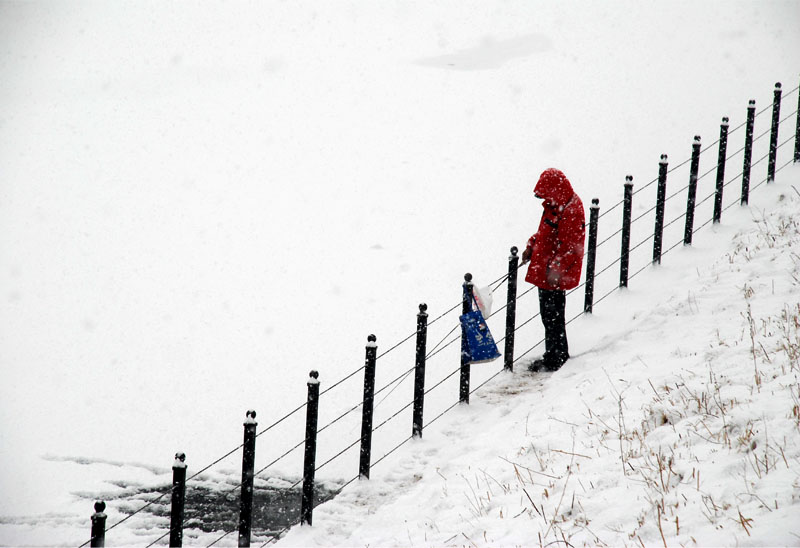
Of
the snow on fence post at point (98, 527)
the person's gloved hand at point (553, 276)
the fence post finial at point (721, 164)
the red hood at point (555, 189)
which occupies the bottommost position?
the snow on fence post at point (98, 527)

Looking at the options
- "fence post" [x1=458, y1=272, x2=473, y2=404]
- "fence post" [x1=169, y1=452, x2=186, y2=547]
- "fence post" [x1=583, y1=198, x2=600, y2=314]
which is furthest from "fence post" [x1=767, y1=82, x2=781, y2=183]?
"fence post" [x1=169, y1=452, x2=186, y2=547]

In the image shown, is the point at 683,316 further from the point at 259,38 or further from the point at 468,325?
the point at 259,38

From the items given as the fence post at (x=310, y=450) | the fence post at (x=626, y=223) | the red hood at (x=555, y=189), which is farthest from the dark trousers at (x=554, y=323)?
the fence post at (x=310, y=450)

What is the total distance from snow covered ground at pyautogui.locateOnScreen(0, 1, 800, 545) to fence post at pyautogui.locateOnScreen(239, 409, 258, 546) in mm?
425

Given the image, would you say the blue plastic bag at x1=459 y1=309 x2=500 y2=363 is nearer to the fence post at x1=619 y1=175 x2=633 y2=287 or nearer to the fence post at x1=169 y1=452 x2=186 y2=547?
the fence post at x1=619 y1=175 x2=633 y2=287

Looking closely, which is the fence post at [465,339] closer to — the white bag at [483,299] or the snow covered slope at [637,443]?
the white bag at [483,299]

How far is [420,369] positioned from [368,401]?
697 millimetres

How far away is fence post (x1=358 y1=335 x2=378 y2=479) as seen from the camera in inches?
241

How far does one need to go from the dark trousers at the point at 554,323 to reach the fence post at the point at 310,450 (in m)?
2.54

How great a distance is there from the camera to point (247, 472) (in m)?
5.33

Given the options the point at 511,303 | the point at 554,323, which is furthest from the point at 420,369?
the point at 554,323

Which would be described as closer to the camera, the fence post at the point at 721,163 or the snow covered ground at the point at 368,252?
the snow covered ground at the point at 368,252

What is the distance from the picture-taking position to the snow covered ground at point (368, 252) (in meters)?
5.38

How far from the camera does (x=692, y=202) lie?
29.8 ft
